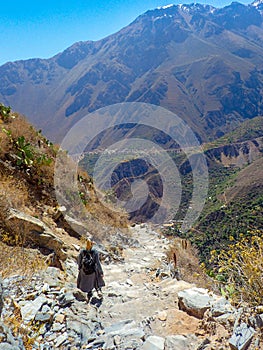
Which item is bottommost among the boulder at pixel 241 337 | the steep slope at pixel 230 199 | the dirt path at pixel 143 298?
the steep slope at pixel 230 199

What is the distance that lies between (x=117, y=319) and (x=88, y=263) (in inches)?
59.8

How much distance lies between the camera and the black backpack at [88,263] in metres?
6.00

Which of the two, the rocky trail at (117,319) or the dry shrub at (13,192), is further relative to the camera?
the dry shrub at (13,192)

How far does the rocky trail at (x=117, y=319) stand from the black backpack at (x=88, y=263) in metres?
0.48

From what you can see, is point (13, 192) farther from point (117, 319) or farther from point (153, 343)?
point (153, 343)

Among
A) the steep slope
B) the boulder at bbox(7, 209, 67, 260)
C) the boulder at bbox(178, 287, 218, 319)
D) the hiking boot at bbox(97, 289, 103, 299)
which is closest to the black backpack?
the hiking boot at bbox(97, 289, 103, 299)

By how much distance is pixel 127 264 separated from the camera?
9.47 m

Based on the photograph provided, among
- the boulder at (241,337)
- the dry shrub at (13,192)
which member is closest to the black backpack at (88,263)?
the dry shrub at (13,192)

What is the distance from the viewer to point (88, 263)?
6.08 metres

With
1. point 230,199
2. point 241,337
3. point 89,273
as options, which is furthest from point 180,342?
point 230,199

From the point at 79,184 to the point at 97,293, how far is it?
7.66 metres

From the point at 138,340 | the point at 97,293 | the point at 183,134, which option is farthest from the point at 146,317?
the point at 183,134

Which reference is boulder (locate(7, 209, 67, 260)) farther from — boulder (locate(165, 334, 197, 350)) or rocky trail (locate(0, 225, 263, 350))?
boulder (locate(165, 334, 197, 350))

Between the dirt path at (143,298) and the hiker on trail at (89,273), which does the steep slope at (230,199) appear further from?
the hiker on trail at (89,273)
